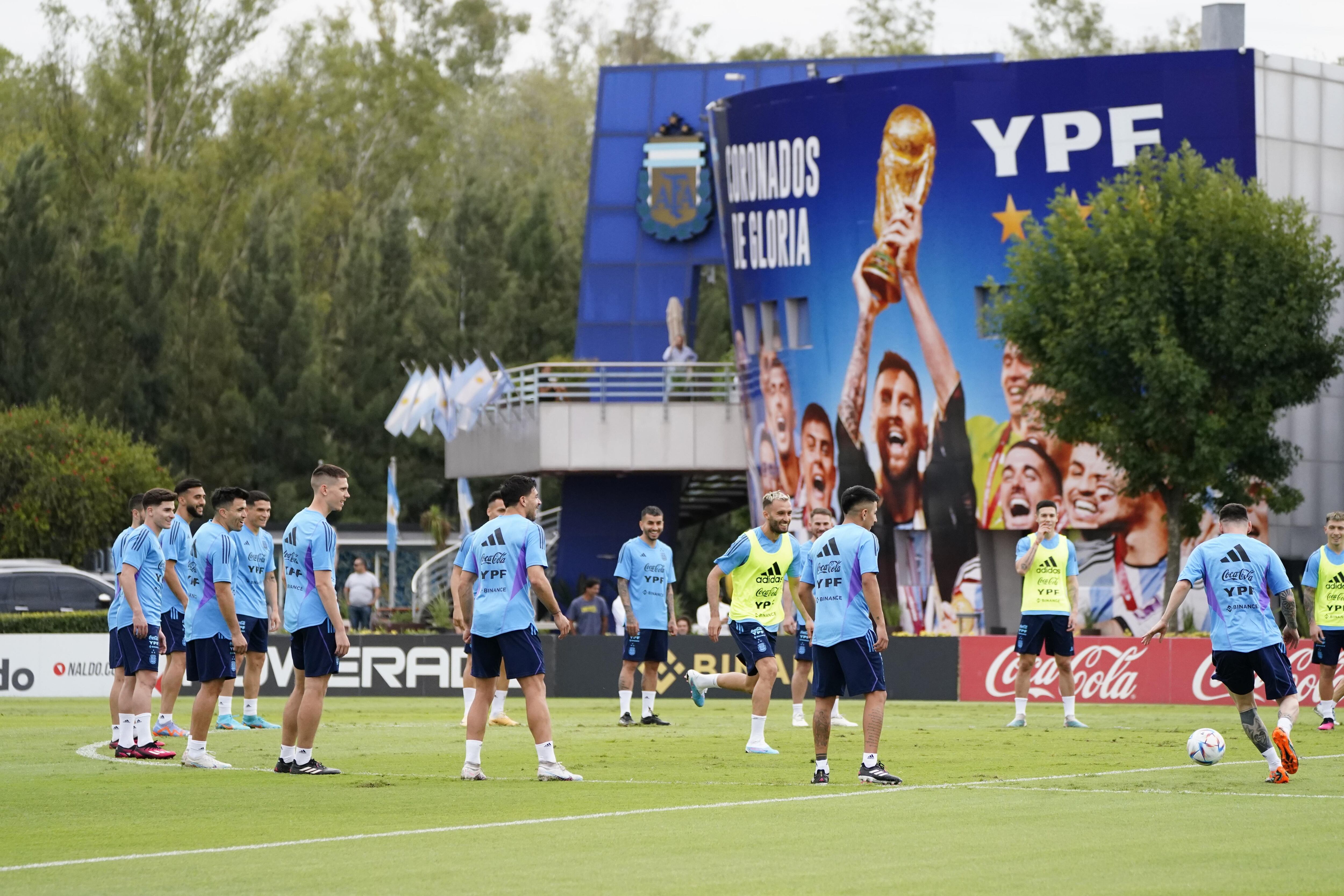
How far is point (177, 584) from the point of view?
16.5 meters

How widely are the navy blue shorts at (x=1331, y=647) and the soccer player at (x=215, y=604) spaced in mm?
11032

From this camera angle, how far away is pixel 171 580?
16.6 m

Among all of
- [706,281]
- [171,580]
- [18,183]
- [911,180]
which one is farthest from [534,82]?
[171,580]

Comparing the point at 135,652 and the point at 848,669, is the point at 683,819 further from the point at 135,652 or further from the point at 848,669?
the point at 135,652

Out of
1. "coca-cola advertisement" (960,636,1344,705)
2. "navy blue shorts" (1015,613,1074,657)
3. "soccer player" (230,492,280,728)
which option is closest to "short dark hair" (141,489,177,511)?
"soccer player" (230,492,280,728)

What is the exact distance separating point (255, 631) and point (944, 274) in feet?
74.3

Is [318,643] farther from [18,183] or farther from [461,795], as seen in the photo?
[18,183]

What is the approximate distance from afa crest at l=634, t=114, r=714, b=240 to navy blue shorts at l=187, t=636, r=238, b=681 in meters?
36.9

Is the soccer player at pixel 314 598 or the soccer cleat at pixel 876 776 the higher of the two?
the soccer player at pixel 314 598

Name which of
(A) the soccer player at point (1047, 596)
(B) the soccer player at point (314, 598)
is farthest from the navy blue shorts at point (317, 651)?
(A) the soccer player at point (1047, 596)

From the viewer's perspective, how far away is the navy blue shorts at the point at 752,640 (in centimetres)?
1872

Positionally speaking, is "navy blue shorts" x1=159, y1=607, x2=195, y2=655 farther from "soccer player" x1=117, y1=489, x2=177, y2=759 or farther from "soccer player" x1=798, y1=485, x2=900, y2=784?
"soccer player" x1=798, y1=485, x2=900, y2=784

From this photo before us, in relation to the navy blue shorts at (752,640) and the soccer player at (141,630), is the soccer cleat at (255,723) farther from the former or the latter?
the navy blue shorts at (752,640)

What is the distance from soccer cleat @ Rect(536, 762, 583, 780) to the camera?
14305 millimetres
